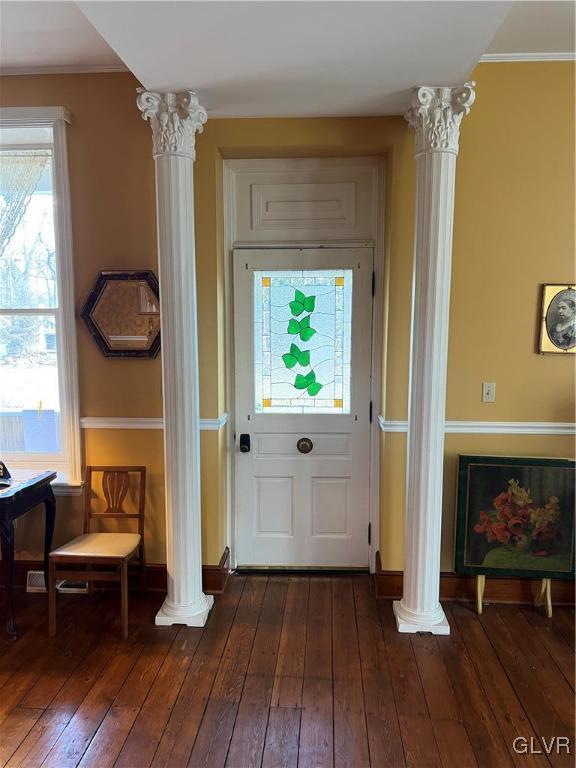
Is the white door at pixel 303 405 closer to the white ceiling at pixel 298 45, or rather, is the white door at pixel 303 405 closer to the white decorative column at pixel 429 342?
the white decorative column at pixel 429 342

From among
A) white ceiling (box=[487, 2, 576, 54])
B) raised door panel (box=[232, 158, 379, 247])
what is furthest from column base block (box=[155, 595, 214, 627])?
white ceiling (box=[487, 2, 576, 54])

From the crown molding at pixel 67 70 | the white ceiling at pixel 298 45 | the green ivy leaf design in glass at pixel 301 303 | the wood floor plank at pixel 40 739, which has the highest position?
the crown molding at pixel 67 70

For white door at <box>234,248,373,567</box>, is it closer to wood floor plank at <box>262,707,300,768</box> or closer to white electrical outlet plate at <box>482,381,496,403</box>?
white electrical outlet plate at <box>482,381,496,403</box>

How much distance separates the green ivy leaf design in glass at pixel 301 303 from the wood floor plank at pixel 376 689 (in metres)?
1.71

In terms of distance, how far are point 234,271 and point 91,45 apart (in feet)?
4.26

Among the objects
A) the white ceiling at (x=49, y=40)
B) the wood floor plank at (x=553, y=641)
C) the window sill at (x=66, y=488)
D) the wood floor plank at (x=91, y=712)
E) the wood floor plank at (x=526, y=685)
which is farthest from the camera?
the window sill at (x=66, y=488)

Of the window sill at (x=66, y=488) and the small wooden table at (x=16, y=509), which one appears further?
the window sill at (x=66, y=488)

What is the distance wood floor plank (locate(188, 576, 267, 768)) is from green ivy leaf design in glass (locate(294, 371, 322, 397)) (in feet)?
4.06

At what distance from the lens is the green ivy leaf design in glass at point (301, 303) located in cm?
286

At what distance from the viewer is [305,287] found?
2.86m

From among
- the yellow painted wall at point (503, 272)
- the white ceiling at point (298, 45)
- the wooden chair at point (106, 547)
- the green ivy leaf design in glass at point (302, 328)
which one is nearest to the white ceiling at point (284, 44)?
the white ceiling at point (298, 45)

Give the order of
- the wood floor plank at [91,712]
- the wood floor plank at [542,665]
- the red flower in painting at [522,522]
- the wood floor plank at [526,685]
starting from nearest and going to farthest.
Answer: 1. the wood floor plank at [91,712]
2. the wood floor plank at [526,685]
3. the wood floor plank at [542,665]
4. the red flower in painting at [522,522]

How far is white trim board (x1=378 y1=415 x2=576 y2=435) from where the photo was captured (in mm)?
2684

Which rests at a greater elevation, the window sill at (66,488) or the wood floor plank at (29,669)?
the window sill at (66,488)
